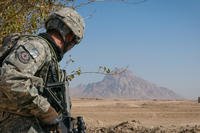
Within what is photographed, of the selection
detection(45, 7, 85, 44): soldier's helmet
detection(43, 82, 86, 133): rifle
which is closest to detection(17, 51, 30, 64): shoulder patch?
detection(43, 82, 86, 133): rifle

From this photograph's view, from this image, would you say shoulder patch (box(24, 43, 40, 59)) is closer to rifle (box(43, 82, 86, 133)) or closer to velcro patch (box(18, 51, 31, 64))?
velcro patch (box(18, 51, 31, 64))

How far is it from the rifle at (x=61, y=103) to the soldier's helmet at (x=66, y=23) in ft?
1.24

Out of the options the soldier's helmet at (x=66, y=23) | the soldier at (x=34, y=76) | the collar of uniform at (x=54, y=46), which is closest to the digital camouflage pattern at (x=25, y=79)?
the soldier at (x=34, y=76)

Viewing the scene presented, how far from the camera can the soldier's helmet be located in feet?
10.8

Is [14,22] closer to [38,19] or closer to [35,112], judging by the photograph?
[38,19]

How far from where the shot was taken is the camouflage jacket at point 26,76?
2.90 m

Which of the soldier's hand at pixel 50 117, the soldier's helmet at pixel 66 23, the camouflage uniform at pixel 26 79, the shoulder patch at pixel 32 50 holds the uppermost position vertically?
the soldier's helmet at pixel 66 23

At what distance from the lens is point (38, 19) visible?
7.34 m

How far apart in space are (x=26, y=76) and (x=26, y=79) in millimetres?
25

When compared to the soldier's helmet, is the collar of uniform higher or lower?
lower

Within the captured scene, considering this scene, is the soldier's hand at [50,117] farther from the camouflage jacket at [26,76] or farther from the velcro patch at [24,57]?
the velcro patch at [24,57]

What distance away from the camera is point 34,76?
301 centimetres

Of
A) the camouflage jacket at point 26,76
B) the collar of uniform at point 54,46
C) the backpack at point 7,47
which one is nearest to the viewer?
the camouflage jacket at point 26,76

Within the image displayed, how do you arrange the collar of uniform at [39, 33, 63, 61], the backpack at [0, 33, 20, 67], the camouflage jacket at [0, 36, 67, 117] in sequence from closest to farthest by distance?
the camouflage jacket at [0, 36, 67, 117] → the backpack at [0, 33, 20, 67] → the collar of uniform at [39, 33, 63, 61]
